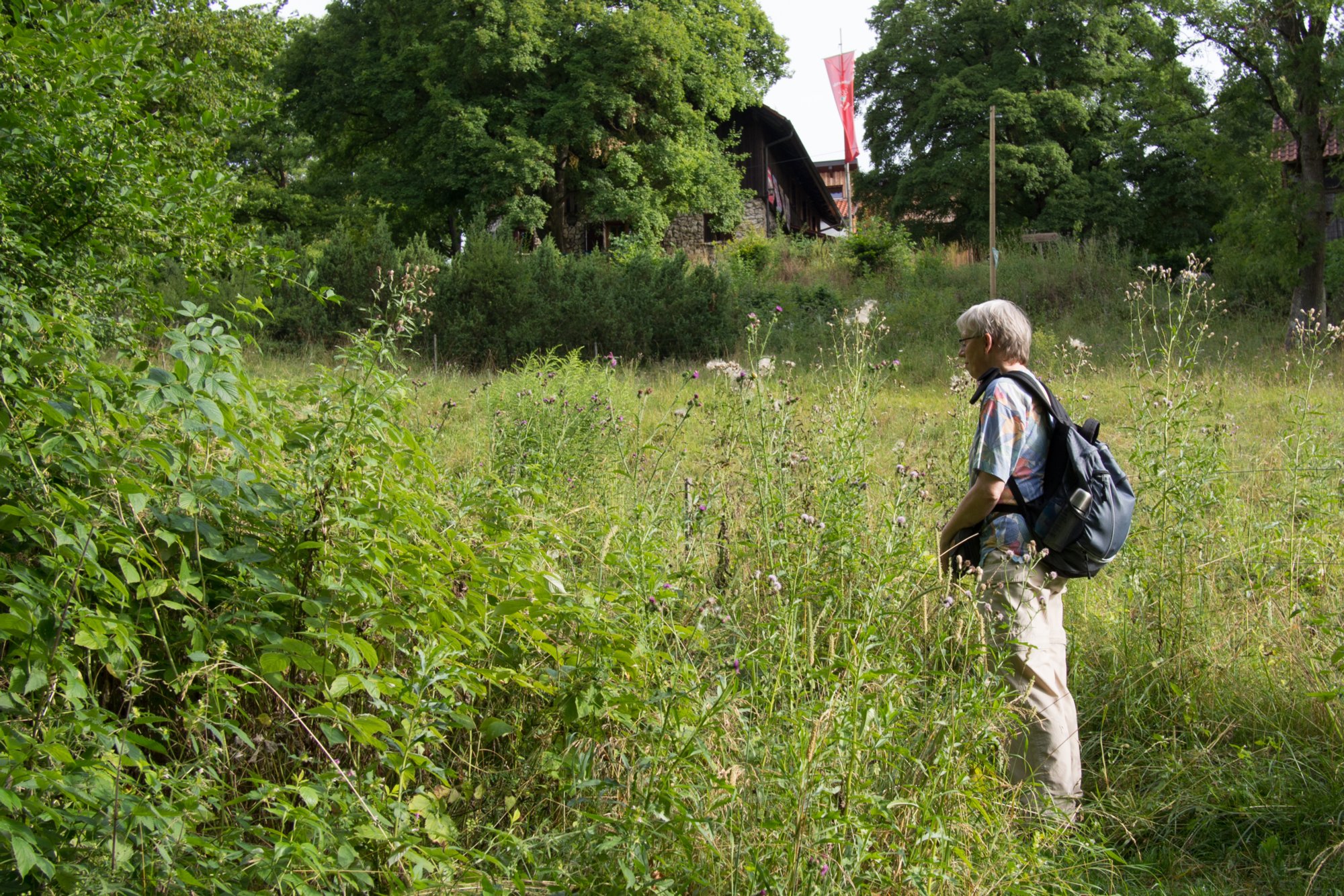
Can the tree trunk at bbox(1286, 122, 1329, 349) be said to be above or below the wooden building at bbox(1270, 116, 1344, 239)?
below

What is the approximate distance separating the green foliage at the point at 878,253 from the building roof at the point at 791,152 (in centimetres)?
912

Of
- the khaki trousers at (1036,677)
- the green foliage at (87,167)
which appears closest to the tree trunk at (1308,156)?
the khaki trousers at (1036,677)

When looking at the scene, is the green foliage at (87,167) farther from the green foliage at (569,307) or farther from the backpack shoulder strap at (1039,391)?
the green foliage at (569,307)

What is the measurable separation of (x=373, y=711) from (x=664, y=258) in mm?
16919

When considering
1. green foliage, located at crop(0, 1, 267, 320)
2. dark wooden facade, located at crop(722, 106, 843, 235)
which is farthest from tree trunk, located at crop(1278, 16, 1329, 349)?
green foliage, located at crop(0, 1, 267, 320)

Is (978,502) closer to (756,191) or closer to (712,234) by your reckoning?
(712,234)

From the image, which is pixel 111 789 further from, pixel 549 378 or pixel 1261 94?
pixel 1261 94

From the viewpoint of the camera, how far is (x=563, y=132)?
24.6m

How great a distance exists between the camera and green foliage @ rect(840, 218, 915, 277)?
953 inches

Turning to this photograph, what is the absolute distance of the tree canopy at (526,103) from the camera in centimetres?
2434

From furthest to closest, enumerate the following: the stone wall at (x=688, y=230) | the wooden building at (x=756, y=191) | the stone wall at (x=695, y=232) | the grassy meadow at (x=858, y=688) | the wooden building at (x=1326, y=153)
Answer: the stone wall at (x=688, y=230), the stone wall at (x=695, y=232), the wooden building at (x=756, y=191), the wooden building at (x=1326, y=153), the grassy meadow at (x=858, y=688)

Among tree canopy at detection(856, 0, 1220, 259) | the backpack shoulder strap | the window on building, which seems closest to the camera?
the backpack shoulder strap

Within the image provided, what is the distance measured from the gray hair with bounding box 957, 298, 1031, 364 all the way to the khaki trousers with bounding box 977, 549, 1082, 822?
72 centimetres

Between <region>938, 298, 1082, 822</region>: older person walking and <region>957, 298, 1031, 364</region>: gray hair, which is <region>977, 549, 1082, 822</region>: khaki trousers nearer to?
<region>938, 298, 1082, 822</region>: older person walking
